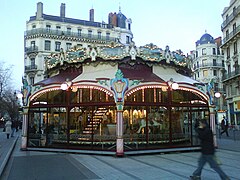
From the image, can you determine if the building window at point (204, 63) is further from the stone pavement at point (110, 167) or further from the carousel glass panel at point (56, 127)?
the stone pavement at point (110, 167)

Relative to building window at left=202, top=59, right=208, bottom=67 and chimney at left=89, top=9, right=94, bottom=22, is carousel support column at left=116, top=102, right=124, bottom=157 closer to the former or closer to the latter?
chimney at left=89, top=9, right=94, bottom=22

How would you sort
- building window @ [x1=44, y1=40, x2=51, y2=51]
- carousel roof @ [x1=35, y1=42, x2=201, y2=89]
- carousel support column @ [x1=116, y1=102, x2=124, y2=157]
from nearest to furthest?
carousel support column @ [x1=116, y1=102, x2=124, y2=157]
carousel roof @ [x1=35, y1=42, x2=201, y2=89]
building window @ [x1=44, y1=40, x2=51, y2=51]

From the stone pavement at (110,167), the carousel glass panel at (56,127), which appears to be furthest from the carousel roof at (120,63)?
the stone pavement at (110,167)

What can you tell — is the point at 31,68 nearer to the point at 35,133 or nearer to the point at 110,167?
the point at 35,133

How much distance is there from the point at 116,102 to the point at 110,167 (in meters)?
3.44

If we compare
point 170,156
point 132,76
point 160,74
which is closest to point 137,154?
point 170,156

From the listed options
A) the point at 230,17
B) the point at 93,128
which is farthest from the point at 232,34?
the point at 93,128

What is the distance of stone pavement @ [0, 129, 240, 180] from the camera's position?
844cm

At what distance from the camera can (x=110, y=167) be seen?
9844 millimetres

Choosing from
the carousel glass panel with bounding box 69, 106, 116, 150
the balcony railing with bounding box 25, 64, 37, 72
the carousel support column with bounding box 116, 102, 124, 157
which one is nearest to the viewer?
the carousel support column with bounding box 116, 102, 124, 157

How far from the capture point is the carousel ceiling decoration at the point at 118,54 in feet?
47.9

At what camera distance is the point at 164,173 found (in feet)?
28.7

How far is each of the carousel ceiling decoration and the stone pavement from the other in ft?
17.3

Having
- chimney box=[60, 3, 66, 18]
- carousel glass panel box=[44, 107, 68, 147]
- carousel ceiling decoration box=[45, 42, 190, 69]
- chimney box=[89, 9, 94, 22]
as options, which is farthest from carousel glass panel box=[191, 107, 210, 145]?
chimney box=[89, 9, 94, 22]
